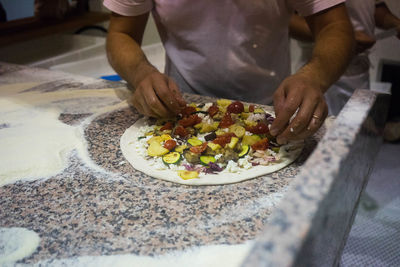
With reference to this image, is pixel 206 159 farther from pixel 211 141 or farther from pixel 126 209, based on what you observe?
pixel 126 209

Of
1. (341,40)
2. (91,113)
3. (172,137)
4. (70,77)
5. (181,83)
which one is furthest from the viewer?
(70,77)

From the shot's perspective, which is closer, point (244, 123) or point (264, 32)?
point (244, 123)

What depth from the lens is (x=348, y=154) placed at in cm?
57

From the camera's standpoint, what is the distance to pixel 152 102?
1197 mm

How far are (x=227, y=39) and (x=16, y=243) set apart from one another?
42.7 inches

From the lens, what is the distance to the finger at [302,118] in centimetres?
101

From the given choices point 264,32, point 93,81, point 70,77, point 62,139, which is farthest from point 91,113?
point 264,32

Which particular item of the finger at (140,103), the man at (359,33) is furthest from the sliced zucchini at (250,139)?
the man at (359,33)

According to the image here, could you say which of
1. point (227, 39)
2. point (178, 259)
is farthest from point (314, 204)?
point (227, 39)

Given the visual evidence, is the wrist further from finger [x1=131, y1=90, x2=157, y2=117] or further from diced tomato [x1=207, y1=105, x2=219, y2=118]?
diced tomato [x1=207, y1=105, x2=219, y2=118]

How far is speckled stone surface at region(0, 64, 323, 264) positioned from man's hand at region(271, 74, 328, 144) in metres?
0.11

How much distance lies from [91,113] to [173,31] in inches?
19.8

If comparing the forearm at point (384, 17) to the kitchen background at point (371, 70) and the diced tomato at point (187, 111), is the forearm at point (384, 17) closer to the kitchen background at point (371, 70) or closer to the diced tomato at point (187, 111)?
the kitchen background at point (371, 70)

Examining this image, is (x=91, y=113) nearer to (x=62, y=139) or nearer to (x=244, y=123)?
(x=62, y=139)
